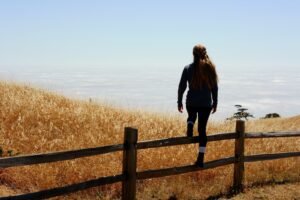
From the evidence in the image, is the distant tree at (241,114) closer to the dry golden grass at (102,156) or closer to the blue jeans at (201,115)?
the dry golden grass at (102,156)

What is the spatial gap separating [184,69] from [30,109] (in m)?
7.26

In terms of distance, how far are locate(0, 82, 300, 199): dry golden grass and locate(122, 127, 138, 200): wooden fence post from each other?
954 mm

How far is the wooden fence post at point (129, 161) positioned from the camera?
7.09 meters

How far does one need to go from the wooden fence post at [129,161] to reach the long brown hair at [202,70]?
156 cm

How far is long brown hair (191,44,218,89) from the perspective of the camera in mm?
7883

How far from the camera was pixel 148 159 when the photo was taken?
988cm

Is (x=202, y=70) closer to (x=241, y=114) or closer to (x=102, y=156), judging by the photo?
(x=102, y=156)

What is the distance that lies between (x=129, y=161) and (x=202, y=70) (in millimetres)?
2024

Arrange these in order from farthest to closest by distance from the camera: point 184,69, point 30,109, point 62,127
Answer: point 30,109
point 62,127
point 184,69

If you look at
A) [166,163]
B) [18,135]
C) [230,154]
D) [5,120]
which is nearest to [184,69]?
[166,163]

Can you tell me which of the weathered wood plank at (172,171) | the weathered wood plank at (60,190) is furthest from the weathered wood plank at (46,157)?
the weathered wood plank at (172,171)

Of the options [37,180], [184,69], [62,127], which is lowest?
[37,180]

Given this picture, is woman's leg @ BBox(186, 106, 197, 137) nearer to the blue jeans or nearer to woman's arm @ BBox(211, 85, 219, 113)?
the blue jeans

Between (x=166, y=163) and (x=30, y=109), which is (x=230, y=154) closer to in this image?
(x=166, y=163)
